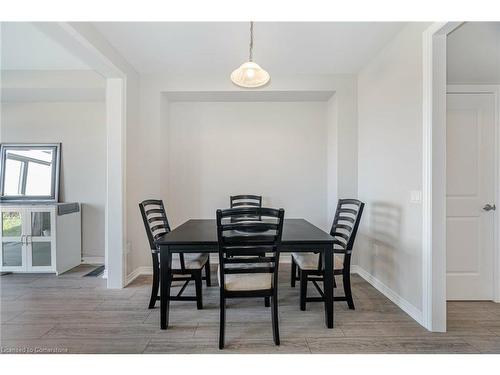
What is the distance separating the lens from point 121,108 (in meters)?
3.01

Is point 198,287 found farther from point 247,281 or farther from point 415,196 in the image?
point 415,196

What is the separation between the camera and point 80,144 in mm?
3938

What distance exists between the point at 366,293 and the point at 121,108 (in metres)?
3.45

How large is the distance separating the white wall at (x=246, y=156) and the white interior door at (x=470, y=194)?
1.59 metres

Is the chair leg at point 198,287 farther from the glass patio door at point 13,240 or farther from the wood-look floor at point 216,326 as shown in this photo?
the glass patio door at point 13,240

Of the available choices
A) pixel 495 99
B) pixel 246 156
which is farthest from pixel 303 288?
pixel 495 99

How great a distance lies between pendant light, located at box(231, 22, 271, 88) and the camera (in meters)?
2.11

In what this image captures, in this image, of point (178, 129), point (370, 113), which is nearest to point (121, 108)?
point (178, 129)

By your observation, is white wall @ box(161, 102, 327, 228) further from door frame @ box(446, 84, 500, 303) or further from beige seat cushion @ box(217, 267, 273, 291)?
beige seat cushion @ box(217, 267, 273, 291)

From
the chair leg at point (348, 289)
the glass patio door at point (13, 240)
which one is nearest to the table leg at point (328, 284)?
the chair leg at point (348, 289)

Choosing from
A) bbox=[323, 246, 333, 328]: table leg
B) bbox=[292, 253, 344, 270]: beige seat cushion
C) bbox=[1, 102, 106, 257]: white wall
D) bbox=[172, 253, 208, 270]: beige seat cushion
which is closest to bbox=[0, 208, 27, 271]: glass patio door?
bbox=[1, 102, 106, 257]: white wall

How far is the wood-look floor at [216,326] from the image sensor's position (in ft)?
6.14

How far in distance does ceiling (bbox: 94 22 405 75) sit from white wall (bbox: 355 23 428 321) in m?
0.30
